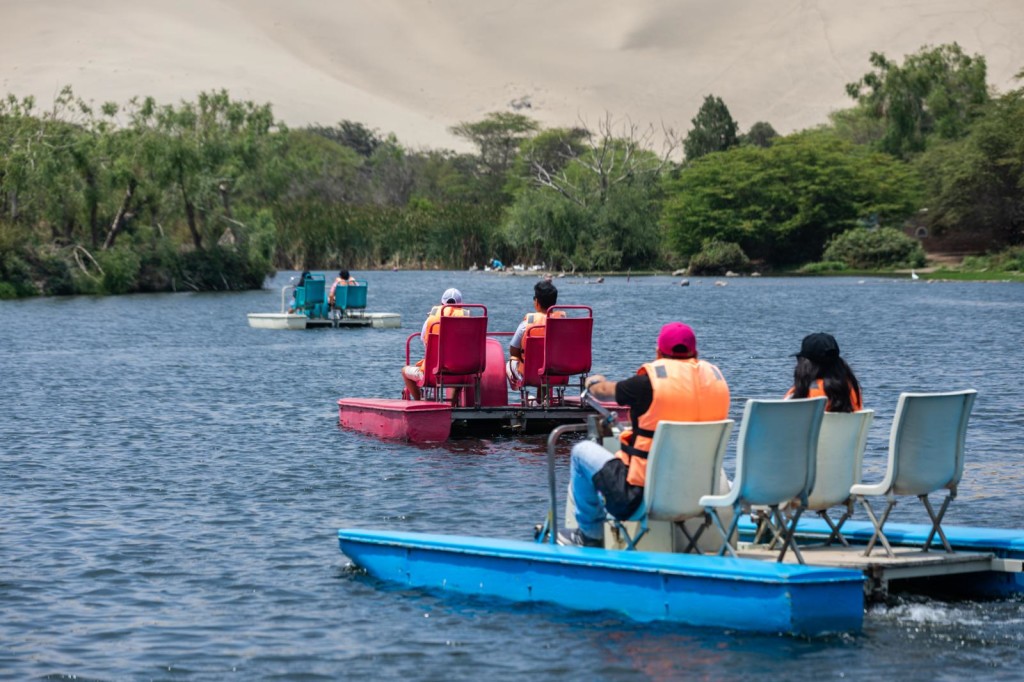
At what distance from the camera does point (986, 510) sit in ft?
52.0

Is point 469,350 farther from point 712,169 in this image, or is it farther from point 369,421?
point 712,169

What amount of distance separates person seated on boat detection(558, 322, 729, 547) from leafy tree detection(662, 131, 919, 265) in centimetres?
10739

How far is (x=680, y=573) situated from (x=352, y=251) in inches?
4302

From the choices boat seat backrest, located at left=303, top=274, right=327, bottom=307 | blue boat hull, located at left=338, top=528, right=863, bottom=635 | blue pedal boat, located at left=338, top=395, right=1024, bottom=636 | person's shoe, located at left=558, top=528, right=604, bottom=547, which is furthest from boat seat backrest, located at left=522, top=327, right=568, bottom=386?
boat seat backrest, located at left=303, top=274, right=327, bottom=307

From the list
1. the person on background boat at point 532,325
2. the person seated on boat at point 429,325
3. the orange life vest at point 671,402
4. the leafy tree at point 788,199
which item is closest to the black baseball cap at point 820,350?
the orange life vest at point 671,402

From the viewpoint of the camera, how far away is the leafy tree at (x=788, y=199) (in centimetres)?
11756

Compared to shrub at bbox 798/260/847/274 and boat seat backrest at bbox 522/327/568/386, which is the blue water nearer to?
boat seat backrest at bbox 522/327/568/386

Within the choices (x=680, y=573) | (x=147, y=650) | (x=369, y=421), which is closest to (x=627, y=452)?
(x=680, y=573)

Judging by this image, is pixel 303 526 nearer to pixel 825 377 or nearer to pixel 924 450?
pixel 825 377

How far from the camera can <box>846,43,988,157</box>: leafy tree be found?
136 meters

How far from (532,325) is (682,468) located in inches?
390

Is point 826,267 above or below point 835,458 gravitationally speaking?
above

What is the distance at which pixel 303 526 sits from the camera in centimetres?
1532

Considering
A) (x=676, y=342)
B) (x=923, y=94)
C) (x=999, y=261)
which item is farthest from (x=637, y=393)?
(x=923, y=94)
